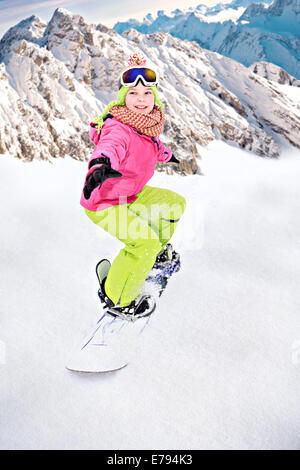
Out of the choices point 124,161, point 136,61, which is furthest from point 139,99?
point 124,161

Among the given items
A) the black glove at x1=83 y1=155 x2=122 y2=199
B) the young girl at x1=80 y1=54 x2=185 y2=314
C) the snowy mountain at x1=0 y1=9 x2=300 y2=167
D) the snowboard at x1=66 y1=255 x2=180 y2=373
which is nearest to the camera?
the black glove at x1=83 y1=155 x2=122 y2=199

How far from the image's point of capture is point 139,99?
2715mm

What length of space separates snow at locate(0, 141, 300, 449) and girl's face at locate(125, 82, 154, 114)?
2.20 m

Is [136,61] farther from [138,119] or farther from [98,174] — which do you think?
[98,174]

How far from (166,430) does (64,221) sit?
3536mm

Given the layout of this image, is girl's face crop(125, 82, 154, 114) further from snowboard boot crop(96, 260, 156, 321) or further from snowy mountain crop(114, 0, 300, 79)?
snowy mountain crop(114, 0, 300, 79)

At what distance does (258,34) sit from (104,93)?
11414 cm

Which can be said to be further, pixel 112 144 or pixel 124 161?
pixel 124 161

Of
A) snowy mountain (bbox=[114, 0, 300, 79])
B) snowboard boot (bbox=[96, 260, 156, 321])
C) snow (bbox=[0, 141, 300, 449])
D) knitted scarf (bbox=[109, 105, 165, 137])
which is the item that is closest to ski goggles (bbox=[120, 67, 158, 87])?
knitted scarf (bbox=[109, 105, 165, 137])

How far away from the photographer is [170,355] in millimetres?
3070

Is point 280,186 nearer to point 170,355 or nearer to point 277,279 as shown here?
point 277,279

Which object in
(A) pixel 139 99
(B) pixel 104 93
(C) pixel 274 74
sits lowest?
(C) pixel 274 74

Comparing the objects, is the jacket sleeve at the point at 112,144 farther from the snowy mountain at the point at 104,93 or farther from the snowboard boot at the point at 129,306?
the snowy mountain at the point at 104,93

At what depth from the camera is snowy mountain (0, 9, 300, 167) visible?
1094 centimetres
